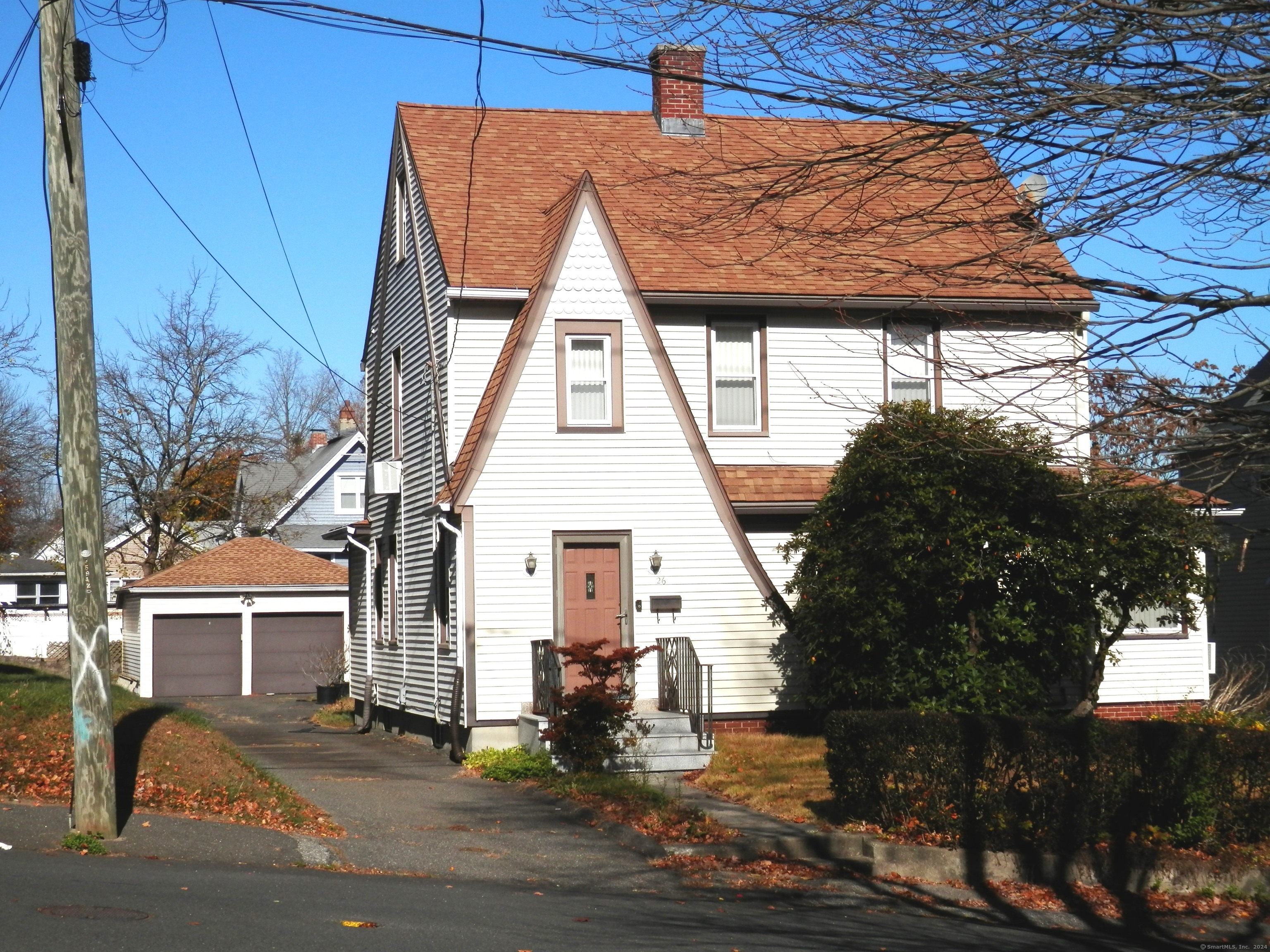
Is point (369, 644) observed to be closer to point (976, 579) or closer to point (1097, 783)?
point (976, 579)

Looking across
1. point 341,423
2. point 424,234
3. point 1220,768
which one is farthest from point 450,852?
point 341,423

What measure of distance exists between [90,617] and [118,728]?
3.87 meters

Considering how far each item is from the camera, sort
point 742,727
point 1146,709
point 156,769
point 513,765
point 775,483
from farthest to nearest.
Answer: point 1146,709
point 775,483
point 742,727
point 513,765
point 156,769

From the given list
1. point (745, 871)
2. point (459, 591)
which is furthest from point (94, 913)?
point (459, 591)

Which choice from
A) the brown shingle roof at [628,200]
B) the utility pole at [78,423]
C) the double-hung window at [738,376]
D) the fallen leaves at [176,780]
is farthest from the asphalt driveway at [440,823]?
the double-hung window at [738,376]

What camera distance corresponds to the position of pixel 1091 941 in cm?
948

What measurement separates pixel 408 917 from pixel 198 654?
97.7 feet

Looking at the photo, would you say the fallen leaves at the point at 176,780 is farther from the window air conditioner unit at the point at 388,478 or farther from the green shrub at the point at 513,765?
the window air conditioner unit at the point at 388,478

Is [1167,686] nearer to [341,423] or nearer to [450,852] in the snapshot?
[450,852]

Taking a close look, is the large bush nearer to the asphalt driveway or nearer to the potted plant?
the asphalt driveway

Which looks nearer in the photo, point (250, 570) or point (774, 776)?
point (774, 776)

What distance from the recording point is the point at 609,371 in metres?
18.8

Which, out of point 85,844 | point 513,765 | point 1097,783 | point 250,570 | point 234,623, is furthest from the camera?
point 250,570

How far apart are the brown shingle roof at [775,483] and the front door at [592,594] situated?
6.66ft
